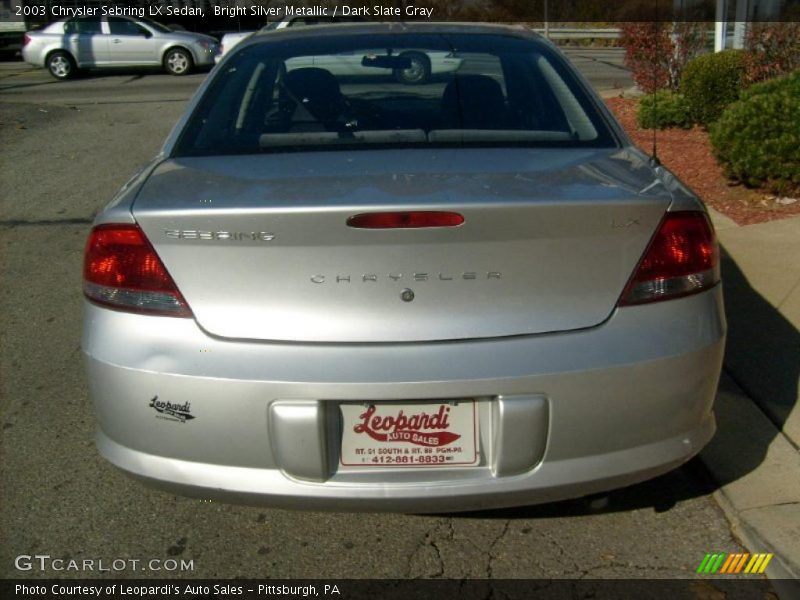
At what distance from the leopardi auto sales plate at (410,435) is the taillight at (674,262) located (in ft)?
1.92

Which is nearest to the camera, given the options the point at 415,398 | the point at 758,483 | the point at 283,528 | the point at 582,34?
the point at 415,398

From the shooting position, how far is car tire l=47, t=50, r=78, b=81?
2106 cm

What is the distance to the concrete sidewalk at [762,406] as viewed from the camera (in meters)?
3.16

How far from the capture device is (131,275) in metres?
2.70

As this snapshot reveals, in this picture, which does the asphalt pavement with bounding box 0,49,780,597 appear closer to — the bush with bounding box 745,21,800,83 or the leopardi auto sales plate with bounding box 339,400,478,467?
the leopardi auto sales plate with bounding box 339,400,478,467

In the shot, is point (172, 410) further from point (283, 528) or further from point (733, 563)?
point (733, 563)

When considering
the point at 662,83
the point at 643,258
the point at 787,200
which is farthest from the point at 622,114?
the point at 643,258

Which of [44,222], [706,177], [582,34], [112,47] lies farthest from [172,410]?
[582,34]

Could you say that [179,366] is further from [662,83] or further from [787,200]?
[662,83]

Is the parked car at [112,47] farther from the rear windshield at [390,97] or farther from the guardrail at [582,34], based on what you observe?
the rear windshield at [390,97]

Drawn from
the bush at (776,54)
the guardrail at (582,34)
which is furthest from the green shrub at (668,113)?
the guardrail at (582,34)

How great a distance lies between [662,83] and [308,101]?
392 inches

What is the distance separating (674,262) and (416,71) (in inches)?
64.6

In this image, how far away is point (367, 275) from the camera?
2.54 metres
